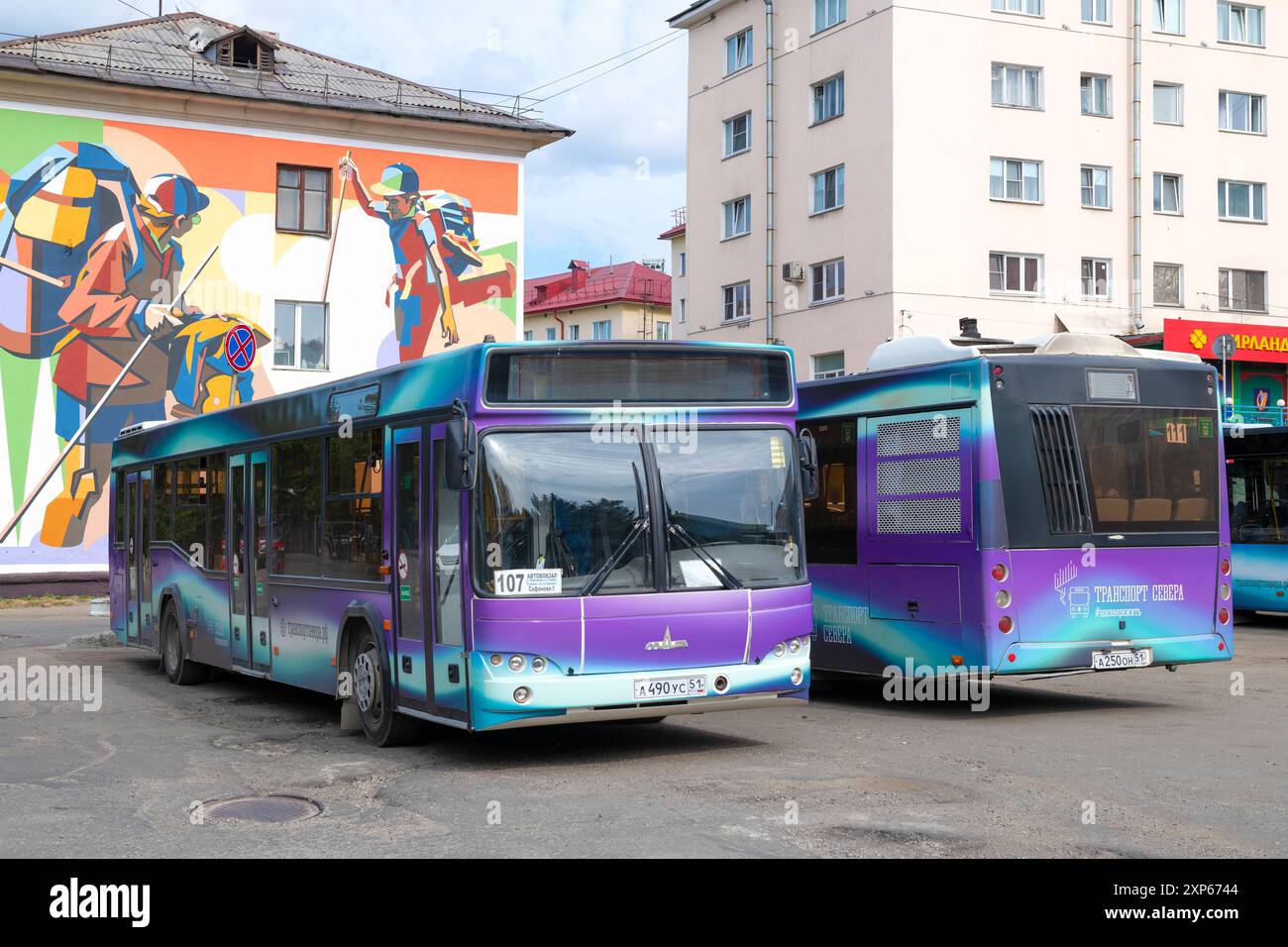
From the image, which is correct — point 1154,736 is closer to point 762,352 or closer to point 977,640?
point 977,640

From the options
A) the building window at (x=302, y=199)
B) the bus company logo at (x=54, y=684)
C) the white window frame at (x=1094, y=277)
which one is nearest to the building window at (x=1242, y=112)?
the white window frame at (x=1094, y=277)

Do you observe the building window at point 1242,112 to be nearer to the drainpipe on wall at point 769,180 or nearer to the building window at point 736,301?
the drainpipe on wall at point 769,180

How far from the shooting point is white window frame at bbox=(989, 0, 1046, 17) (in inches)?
1599

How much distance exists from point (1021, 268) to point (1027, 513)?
30013mm

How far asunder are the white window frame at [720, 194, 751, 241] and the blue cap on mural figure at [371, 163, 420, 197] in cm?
1413

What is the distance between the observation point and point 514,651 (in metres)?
9.63

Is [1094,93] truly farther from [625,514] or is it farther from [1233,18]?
[625,514]

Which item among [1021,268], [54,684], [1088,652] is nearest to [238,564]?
[54,684]

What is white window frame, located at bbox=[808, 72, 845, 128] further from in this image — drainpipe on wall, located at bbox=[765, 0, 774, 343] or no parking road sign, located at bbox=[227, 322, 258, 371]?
no parking road sign, located at bbox=[227, 322, 258, 371]

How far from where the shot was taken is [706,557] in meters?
10.2

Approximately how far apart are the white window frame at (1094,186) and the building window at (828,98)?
22.7 feet

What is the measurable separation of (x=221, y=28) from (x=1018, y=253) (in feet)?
70.5

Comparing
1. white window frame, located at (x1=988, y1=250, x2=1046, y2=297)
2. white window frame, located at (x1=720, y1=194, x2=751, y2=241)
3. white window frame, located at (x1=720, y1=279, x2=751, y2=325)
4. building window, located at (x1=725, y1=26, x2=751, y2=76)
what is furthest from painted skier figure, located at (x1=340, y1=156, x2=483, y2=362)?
building window, located at (x1=725, y1=26, x2=751, y2=76)
